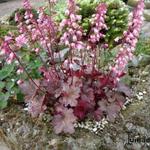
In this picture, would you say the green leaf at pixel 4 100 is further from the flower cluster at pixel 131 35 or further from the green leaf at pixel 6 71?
the flower cluster at pixel 131 35

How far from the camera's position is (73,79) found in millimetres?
3004

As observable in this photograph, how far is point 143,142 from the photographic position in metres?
3.10

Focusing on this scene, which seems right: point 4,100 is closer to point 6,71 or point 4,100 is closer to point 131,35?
point 6,71

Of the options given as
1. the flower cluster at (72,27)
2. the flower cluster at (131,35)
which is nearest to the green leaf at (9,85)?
the flower cluster at (72,27)

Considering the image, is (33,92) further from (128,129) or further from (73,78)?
(128,129)

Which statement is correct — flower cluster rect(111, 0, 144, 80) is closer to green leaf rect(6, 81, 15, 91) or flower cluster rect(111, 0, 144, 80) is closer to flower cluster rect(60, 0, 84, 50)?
flower cluster rect(60, 0, 84, 50)

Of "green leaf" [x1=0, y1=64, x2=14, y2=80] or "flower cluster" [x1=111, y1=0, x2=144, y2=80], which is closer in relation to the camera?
"flower cluster" [x1=111, y1=0, x2=144, y2=80]

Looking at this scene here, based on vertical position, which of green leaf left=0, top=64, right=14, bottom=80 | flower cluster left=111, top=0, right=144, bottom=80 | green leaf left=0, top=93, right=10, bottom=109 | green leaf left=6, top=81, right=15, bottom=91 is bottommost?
green leaf left=0, top=93, right=10, bottom=109

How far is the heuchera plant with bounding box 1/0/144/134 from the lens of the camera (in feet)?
9.50

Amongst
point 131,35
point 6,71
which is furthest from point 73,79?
point 6,71

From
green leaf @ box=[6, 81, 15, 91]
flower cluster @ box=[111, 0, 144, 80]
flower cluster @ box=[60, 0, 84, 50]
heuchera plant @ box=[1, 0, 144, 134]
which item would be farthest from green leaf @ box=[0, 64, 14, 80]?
flower cluster @ box=[111, 0, 144, 80]

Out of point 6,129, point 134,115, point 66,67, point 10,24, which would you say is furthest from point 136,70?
point 10,24

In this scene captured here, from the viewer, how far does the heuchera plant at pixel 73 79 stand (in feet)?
9.50

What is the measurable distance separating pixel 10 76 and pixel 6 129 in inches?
17.5
